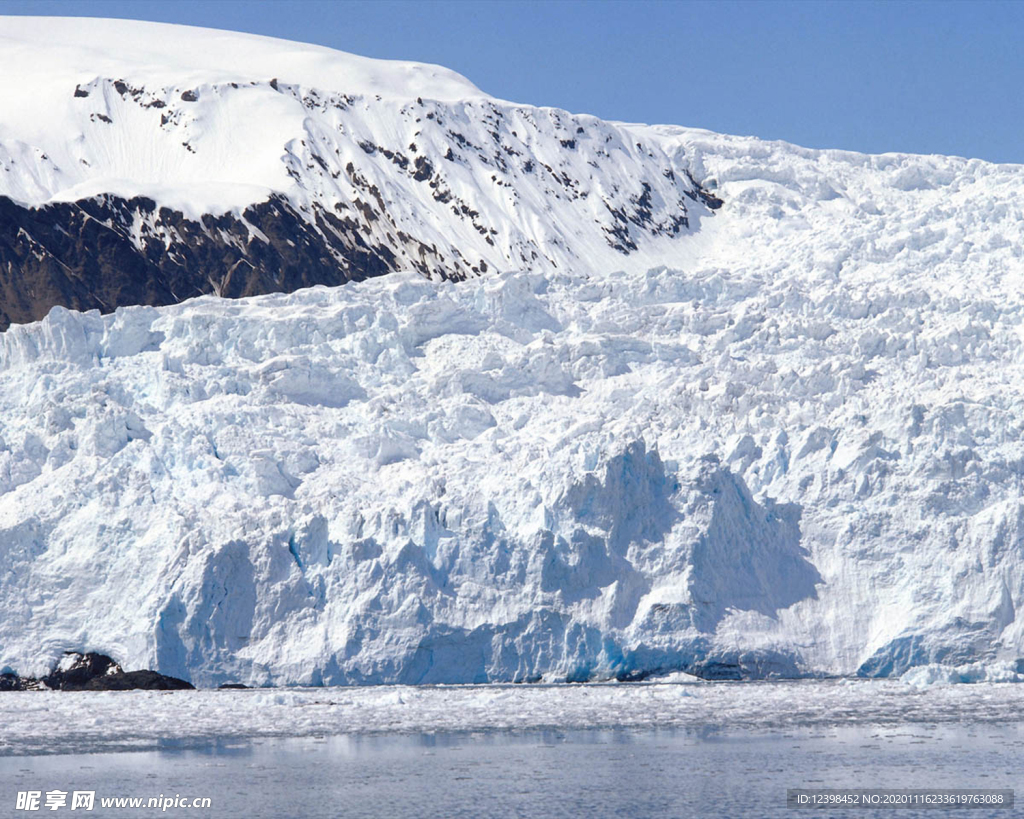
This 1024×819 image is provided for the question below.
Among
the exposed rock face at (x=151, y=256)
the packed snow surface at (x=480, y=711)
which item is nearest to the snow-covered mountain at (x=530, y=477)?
the packed snow surface at (x=480, y=711)

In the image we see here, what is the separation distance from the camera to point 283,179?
5734cm

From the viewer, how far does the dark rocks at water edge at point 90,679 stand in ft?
104

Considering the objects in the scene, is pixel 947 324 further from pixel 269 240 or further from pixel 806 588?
A: pixel 269 240

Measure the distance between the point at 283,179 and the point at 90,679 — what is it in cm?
2936

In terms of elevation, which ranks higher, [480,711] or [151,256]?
[151,256]

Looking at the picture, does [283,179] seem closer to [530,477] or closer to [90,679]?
[530,477]

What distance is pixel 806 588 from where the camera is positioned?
3328 cm

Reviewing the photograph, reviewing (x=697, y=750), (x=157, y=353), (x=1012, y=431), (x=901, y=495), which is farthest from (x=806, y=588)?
(x=157, y=353)

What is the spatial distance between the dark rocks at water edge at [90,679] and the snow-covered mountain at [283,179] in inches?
790

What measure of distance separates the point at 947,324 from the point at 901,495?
10.4 metres

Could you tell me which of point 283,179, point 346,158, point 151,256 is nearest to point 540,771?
point 151,256

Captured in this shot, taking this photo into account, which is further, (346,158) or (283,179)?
(346,158)

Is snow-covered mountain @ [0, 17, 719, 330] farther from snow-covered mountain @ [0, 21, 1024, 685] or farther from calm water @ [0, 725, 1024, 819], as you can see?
calm water @ [0, 725, 1024, 819]

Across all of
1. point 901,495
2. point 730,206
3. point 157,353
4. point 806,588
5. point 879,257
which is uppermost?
Answer: point 730,206
